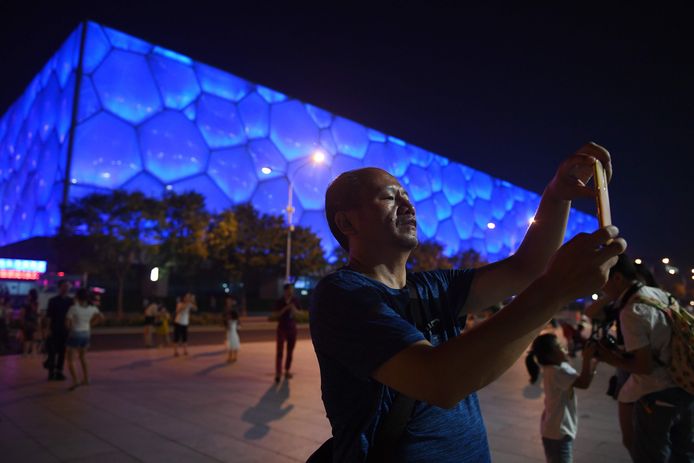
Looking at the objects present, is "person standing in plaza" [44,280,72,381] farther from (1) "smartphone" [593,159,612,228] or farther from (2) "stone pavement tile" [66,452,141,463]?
(1) "smartphone" [593,159,612,228]

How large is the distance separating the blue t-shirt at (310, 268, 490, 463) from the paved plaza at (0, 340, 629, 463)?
3.26 metres

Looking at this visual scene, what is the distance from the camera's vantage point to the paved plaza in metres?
4.28

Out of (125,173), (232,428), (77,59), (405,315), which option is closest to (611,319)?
(405,315)

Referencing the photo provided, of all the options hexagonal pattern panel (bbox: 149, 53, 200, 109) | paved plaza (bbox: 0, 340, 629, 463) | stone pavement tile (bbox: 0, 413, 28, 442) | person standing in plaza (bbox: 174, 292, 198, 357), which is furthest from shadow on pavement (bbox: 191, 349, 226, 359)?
hexagonal pattern panel (bbox: 149, 53, 200, 109)

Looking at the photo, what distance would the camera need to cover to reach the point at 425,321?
1.37 metres

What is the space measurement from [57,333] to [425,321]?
8.79 metres

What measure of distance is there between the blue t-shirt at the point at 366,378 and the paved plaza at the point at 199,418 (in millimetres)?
3262

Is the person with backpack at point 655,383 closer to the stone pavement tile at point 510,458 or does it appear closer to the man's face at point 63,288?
the stone pavement tile at point 510,458

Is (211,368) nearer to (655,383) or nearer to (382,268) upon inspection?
(655,383)

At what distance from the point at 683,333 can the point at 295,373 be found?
7.40 m

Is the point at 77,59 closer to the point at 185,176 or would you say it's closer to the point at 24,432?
the point at 185,176

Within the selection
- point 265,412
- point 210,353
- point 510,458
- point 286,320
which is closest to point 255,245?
point 210,353

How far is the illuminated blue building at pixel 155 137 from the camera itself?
29.6 metres

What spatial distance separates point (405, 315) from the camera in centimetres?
133
